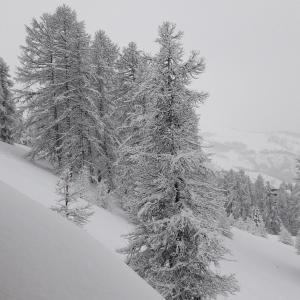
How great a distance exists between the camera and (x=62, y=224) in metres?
4.22

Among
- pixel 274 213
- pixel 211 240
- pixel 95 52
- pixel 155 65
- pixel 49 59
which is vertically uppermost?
pixel 95 52

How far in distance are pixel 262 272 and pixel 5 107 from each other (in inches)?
1016

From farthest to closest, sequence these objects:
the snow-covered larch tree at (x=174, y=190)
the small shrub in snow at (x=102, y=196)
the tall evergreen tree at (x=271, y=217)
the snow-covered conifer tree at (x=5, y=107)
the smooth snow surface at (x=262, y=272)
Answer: the tall evergreen tree at (x=271, y=217) < the snow-covered conifer tree at (x=5, y=107) < the small shrub in snow at (x=102, y=196) < the smooth snow surface at (x=262, y=272) < the snow-covered larch tree at (x=174, y=190)

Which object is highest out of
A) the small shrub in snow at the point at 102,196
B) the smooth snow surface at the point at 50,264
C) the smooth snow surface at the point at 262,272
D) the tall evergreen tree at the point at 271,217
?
the smooth snow surface at the point at 50,264

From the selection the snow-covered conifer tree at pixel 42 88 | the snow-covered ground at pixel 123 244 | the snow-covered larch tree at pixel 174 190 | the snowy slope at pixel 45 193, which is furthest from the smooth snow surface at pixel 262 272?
the snow-covered conifer tree at pixel 42 88

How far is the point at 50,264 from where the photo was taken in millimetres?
2756

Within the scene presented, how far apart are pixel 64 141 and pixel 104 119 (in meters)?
4.31

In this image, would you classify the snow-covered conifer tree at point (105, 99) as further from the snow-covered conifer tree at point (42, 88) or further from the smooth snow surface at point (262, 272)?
the smooth snow surface at point (262, 272)

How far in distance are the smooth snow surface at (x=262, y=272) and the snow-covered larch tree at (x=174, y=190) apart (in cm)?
687

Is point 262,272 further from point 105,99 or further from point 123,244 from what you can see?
point 105,99

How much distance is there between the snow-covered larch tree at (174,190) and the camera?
9305 millimetres

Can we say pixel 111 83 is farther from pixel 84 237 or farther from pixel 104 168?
pixel 84 237

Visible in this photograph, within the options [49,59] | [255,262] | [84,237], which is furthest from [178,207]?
[49,59]

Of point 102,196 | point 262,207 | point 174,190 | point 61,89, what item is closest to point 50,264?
point 174,190
